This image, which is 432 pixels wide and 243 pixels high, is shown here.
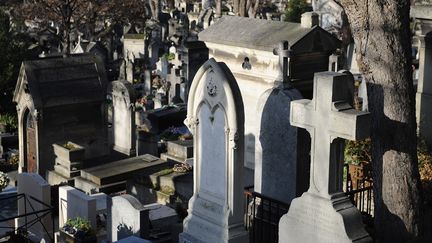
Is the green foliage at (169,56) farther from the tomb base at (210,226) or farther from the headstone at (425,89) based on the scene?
the tomb base at (210,226)

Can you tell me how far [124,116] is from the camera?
53.9 ft

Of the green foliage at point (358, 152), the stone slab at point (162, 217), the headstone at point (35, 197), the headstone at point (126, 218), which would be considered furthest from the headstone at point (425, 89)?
the headstone at point (35, 197)

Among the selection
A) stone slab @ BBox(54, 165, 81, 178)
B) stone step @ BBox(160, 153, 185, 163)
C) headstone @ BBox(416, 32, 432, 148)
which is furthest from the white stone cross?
stone slab @ BBox(54, 165, 81, 178)

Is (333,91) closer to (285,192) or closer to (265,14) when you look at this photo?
(285,192)

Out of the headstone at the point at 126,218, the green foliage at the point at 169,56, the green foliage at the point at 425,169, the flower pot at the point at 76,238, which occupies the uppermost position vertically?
the green foliage at the point at 425,169

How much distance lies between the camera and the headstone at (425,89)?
38.1ft

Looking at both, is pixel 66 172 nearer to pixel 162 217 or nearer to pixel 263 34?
pixel 263 34

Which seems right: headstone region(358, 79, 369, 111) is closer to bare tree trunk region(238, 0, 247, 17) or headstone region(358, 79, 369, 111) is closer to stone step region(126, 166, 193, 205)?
stone step region(126, 166, 193, 205)

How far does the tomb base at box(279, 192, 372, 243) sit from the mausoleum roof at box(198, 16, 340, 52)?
6.91 metres

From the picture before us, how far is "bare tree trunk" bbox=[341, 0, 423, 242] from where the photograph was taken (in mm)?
6195

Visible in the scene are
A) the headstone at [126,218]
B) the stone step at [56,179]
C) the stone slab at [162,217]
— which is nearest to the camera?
the headstone at [126,218]

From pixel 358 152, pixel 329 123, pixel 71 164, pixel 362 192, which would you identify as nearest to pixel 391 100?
pixel 329 123

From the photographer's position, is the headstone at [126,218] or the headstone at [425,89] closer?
the headstone at [126,218]

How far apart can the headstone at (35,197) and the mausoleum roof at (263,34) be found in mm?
5127
